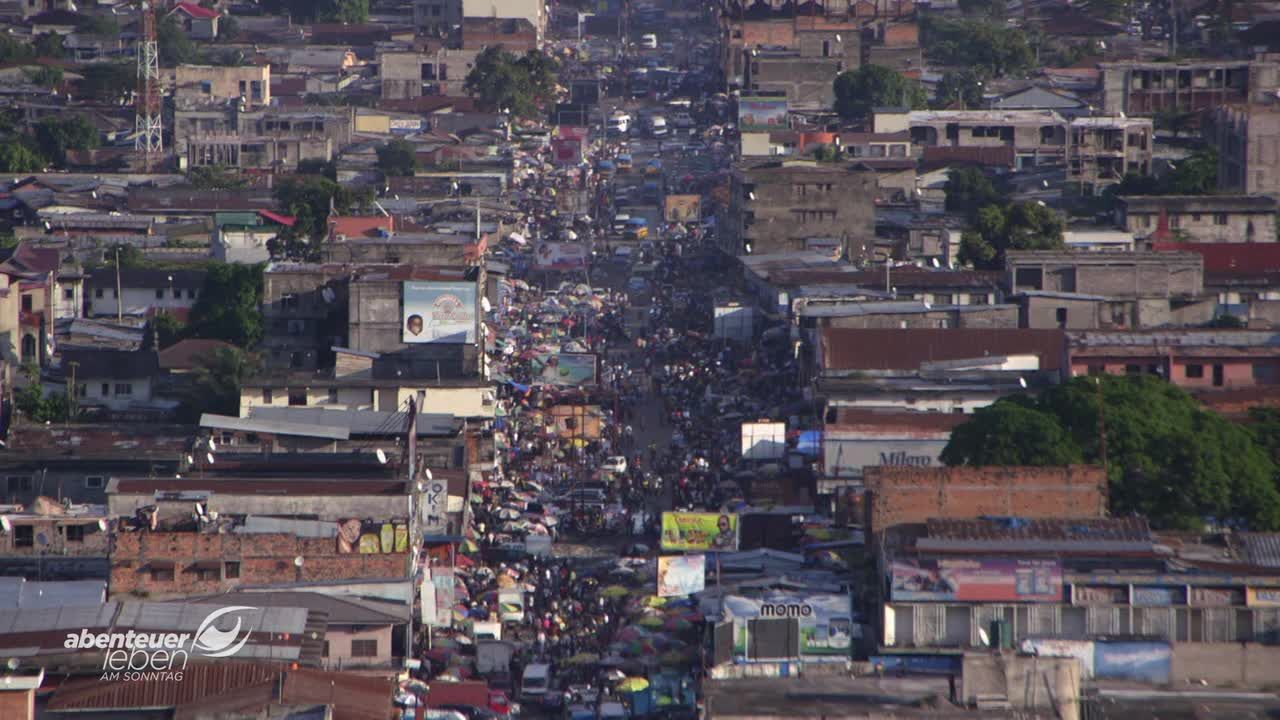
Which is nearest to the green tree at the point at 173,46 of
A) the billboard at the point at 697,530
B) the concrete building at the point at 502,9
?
the concrete building at the point at 502,9

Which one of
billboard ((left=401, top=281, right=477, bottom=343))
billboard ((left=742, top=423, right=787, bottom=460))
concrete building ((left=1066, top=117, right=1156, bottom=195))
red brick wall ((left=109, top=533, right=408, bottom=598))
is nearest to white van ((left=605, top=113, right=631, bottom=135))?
concrete building ((left=1066, top=117, right=1156, bottom=195))

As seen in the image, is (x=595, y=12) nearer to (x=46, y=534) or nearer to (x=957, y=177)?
(x=957, y=177)

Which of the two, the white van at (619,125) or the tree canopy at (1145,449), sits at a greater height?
the white van at (619,125)

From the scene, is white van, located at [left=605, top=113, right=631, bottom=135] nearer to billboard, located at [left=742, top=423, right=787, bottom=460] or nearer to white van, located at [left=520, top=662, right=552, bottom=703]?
billboard, located at [left=742, top=423, right=787, bottom=460]

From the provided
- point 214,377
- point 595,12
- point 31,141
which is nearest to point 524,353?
point 214,377

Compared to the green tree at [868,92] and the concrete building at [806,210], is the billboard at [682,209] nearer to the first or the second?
the concrete building at [806,210]

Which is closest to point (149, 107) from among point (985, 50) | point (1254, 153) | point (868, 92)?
point (868, 92)
